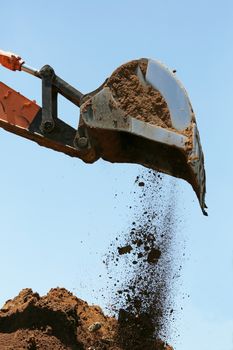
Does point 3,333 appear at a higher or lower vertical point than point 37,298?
lower

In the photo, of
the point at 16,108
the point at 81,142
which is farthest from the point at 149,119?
the point at 16,108

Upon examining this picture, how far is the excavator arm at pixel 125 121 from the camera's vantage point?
661 cm

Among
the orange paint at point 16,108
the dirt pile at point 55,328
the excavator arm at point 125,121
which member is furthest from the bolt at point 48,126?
the dirt pile at point 55,328

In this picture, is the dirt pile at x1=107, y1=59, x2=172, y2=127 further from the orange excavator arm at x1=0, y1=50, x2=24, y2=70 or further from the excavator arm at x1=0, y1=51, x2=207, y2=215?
Result: the orange excavator arm at x1=0, y1=50, x2=24, y2=70

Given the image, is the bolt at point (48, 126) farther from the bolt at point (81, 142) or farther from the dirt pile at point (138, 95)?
the dirt pile at point (138, 95)

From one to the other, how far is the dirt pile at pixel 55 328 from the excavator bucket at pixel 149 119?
5.17 feet

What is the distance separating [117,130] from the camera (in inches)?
264

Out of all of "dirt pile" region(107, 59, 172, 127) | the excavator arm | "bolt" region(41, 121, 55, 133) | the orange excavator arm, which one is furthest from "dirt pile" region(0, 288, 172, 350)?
the orange excavator arm

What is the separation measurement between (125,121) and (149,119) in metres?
0.20

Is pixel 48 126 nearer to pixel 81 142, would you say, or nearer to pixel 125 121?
pixel 81 142

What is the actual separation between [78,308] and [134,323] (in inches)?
40.9

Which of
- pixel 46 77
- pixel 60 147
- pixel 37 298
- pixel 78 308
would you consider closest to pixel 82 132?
pixel 60 147

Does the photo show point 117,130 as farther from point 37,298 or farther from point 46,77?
point 37,298

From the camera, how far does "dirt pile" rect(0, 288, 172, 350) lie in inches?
280
